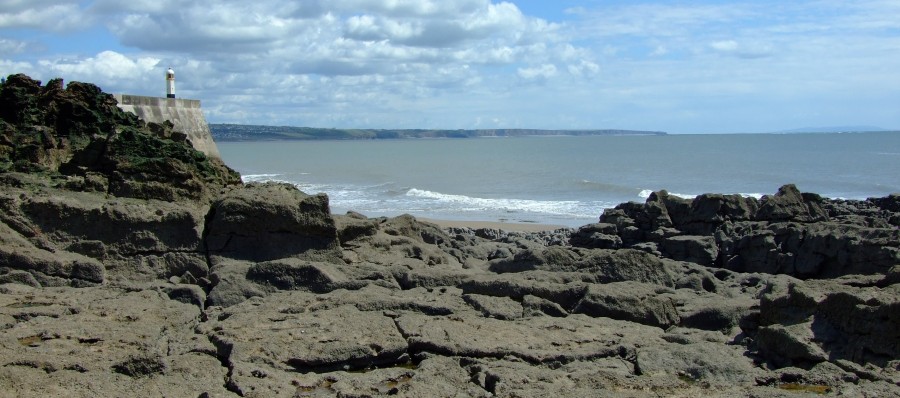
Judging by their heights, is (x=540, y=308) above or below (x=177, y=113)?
below

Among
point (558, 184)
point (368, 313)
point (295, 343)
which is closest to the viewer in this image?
point (295, 343)

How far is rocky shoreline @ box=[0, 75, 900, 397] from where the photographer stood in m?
6.89

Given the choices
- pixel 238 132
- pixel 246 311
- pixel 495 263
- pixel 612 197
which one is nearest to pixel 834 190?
pixel 612 197

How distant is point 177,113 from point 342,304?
24.9 meters

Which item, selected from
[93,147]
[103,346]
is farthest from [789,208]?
[103,346]

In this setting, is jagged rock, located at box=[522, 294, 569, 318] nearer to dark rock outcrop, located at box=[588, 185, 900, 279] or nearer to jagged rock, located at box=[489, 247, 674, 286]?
jagged rock, located at box=[489, 247, 674, 286]

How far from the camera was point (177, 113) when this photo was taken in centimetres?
3166

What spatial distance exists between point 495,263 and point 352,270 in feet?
6.98

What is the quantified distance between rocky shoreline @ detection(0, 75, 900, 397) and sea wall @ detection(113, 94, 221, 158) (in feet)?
47.2

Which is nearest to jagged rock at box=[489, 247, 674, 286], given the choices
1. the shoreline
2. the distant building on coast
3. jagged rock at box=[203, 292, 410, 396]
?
jagged rock at box=[203, 292, 410, 396]

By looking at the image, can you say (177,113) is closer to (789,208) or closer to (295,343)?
(789,208)

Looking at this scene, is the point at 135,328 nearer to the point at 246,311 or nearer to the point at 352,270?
the point at 246,311

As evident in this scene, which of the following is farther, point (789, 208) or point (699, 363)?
point (789, 208)

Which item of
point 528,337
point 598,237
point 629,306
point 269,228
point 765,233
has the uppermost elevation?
point 269,228
